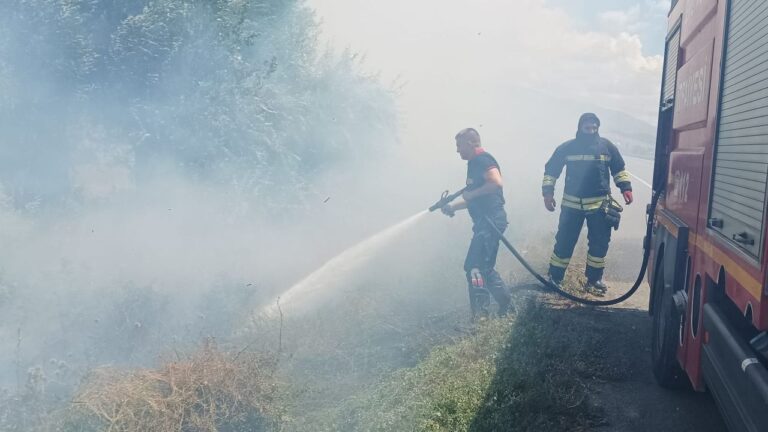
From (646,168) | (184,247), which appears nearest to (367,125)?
(184,247)

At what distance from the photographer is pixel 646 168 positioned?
2456 centimetres

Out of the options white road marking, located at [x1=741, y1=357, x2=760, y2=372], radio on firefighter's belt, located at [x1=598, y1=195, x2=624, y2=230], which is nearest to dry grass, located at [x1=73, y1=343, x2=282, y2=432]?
white road marking, located at [x1=741, y1=357, x2=760, y2=372]

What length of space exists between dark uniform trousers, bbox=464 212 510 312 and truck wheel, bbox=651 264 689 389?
1.82 meters

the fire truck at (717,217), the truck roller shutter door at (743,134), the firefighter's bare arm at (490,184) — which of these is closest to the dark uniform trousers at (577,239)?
the firefighter's bare arm at (490,184)

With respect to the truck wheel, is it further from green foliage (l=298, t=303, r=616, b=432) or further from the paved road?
green foliage (l=298, t=303, r=616, b=432)

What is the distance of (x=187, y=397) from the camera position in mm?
4129

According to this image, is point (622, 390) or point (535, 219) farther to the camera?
point (535, 219)

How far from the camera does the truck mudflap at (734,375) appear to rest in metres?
2.13

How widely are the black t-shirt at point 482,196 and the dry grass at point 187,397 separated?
269 centimetres

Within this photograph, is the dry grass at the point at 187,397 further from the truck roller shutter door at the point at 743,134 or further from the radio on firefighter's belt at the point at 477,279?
the truck roller shutter door at the point at 743,134

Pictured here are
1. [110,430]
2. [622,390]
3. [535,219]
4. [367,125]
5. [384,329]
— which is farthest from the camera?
[367,125]

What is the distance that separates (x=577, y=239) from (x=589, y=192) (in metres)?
0.52

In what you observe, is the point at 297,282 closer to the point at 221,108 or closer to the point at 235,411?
the point at 221,108

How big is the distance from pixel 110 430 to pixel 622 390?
134 inches
